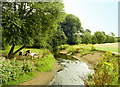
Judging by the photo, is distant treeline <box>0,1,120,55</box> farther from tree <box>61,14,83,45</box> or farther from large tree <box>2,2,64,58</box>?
tree <box>61,14,83,45</box>

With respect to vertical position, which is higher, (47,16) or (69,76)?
(47,16)

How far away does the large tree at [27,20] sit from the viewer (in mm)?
6487

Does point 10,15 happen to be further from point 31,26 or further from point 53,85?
point 53,85

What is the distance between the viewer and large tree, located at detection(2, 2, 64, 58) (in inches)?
255

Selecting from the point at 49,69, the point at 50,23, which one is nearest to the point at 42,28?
the point at 50,23

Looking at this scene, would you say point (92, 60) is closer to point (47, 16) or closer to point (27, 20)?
point (47, 16)

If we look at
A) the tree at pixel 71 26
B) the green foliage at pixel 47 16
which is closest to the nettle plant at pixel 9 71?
the green foliage at pixel 47 16

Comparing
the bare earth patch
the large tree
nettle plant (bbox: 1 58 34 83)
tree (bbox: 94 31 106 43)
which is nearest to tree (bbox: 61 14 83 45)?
tree (bbox: 94 31 106 43)

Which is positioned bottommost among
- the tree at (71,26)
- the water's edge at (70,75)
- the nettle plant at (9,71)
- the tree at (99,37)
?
the water's edge at (70,75)

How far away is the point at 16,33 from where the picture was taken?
265 inches

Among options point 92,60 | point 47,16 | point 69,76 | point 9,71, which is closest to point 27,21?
point 47,16

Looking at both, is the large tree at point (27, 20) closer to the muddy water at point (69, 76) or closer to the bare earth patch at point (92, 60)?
the muddy water at point (69, 76)

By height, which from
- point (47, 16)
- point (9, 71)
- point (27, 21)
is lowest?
point (9, 71)

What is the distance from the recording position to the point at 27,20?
24.3ft
